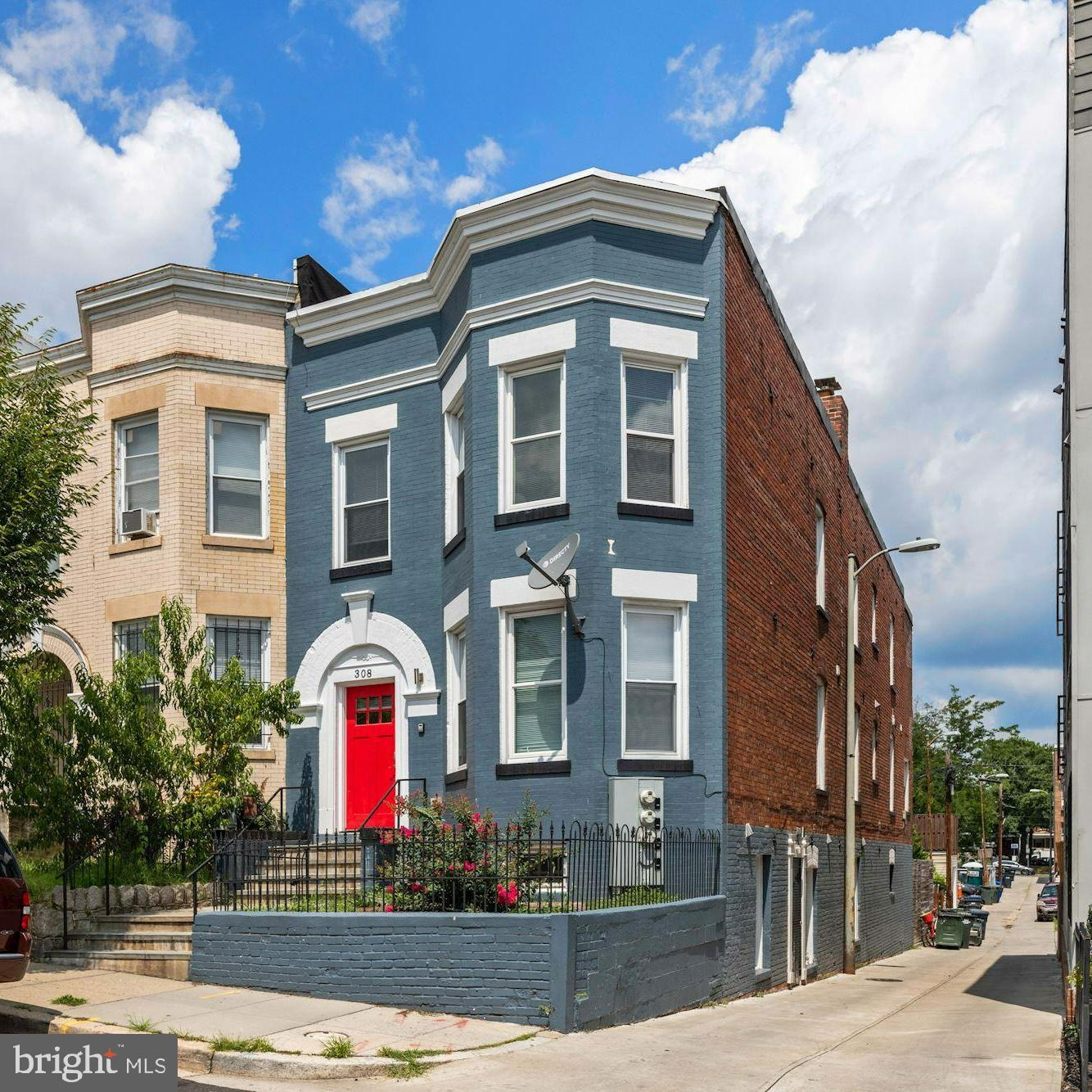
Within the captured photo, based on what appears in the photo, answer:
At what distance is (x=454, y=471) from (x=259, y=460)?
3.51 m

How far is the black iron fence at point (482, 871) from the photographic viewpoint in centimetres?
1405

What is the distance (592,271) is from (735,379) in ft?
8.80

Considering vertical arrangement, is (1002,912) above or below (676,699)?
below

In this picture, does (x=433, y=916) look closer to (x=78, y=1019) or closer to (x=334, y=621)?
(x=78, y=1019)

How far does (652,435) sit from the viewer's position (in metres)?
18.1

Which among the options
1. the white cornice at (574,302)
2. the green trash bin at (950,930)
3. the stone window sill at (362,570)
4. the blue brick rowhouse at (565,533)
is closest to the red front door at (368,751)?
the blue brick rowhouse at (565,533)

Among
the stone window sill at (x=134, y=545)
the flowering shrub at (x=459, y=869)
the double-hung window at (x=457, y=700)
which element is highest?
the stone window sill at (x=134, y=545)

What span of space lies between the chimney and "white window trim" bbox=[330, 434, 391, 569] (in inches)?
528

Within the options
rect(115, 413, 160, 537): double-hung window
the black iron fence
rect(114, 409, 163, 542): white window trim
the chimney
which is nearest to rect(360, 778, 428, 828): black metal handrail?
the black iron fence

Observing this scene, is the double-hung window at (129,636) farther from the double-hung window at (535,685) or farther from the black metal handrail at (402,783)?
the double-hung window at (535,685)

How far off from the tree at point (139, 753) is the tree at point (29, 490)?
1.73 metres

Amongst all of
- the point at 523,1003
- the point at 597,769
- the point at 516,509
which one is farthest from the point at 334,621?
the point at 523,1003

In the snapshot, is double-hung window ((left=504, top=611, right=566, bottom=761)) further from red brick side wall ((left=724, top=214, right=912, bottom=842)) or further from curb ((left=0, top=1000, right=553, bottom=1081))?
curb ((left=0, top=1000, right=553, bottom=1081))

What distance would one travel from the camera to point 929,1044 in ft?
46.0
